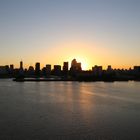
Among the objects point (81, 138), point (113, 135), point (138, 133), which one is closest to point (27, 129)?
point (81, 138)

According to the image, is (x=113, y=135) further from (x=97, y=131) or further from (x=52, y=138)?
(x=52, y=138)

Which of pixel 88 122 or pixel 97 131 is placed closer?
pixel 97 131

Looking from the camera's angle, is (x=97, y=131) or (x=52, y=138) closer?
(x=52, y=138)

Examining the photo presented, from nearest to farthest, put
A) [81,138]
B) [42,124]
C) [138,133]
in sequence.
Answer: [81,138] → [138,133] → [42,124]

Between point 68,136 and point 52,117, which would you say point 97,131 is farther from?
point 52,117

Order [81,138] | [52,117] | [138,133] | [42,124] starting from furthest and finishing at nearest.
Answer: [52,117] < [42,124] < [138,133] < [81,138]

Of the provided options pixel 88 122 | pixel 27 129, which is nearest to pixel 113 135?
pixel 88 122

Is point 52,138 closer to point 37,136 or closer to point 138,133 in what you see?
point 37,136

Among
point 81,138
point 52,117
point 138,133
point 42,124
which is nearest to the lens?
point 81,138
